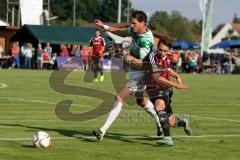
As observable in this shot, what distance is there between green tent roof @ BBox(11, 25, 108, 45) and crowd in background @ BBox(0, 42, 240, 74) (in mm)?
1075

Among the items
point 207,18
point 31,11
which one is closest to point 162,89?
point 207,18

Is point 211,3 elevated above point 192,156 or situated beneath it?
elevated above

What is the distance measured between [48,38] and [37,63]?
6054mm

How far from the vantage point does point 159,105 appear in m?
11.7

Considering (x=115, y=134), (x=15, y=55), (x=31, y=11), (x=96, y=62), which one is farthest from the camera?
(x=31, y=11)

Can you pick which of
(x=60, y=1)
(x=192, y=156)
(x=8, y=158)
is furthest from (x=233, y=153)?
(x=60, y=1)

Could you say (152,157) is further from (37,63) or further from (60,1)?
(60,1)

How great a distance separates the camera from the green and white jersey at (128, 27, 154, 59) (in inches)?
458

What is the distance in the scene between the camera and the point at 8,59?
169 ft

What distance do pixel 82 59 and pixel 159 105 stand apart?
1389 inches

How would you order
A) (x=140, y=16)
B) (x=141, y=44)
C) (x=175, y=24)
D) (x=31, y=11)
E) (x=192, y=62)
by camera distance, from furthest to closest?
1. (x=175, y=24)
2. (x=31, y=11)
3. (x=192, y=62)
4. (x=141, y=44)
5. (x=140, y=16)

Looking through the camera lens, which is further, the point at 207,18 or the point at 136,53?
the point at 207,18

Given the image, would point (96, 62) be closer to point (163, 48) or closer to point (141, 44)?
point (141, 44)

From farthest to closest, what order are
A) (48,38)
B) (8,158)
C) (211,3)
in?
(211,3) < (48,38) < (8,158)
